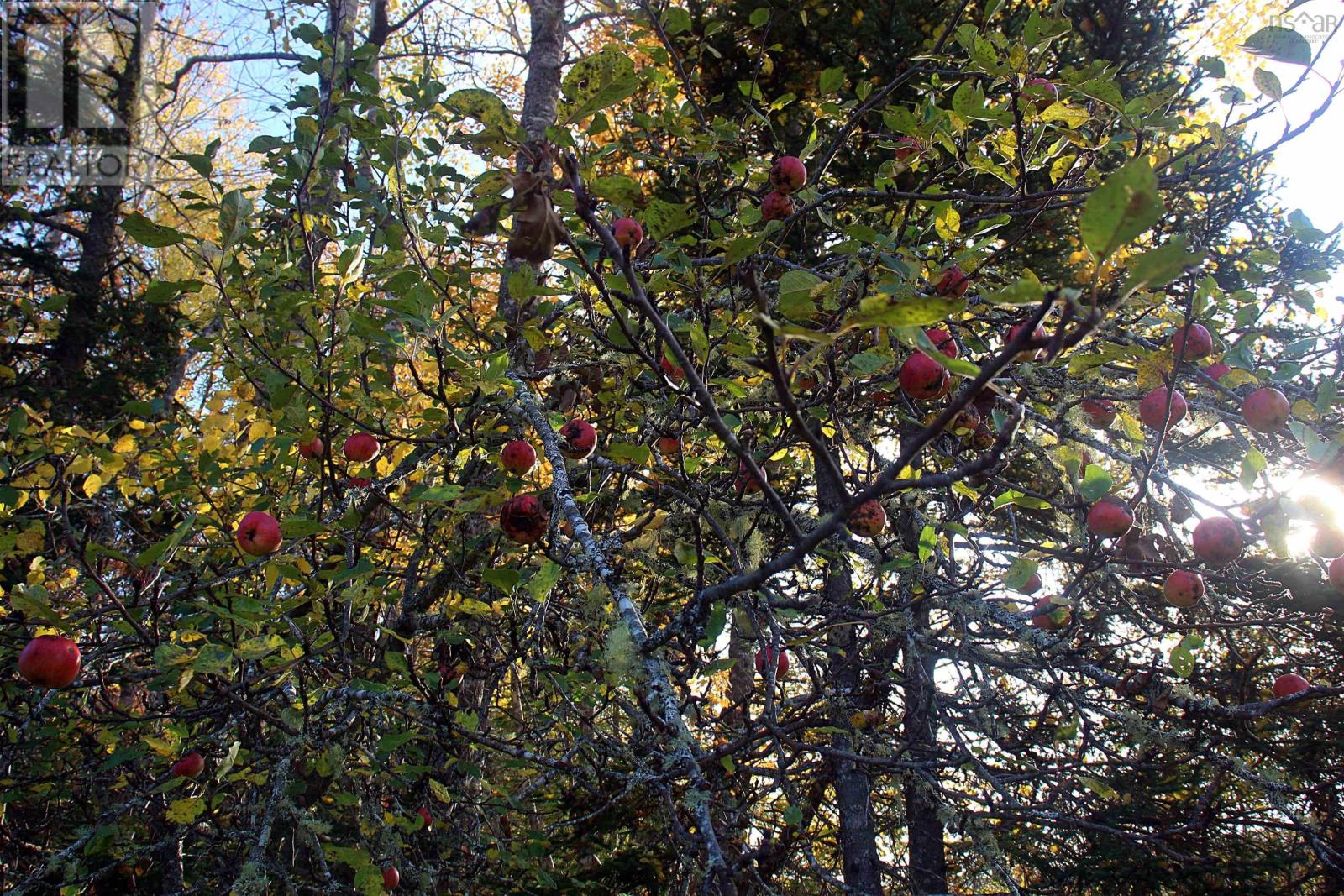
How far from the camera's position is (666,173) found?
5016mm

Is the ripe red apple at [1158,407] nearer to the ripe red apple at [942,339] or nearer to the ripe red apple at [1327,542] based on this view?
the ripe red apple at [1327,542]

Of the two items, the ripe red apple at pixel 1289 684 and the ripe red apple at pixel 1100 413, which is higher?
the ripe red apple at pixel 1100 413

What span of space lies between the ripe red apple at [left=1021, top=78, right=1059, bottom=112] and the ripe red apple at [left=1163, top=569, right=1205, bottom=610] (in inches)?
53.8

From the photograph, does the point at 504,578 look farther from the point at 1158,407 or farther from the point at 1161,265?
the point at 1158,407

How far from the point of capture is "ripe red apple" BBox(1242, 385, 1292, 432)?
2072mm

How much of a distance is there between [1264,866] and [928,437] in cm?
558

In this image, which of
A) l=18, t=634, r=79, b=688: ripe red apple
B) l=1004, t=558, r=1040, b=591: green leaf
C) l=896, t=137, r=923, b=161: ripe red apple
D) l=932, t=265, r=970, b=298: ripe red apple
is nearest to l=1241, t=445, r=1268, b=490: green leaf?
l=1004, t=558, r=1040, b=591: green leaf

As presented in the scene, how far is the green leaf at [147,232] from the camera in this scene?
149cm

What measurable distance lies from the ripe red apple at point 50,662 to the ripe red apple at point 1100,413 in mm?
3482

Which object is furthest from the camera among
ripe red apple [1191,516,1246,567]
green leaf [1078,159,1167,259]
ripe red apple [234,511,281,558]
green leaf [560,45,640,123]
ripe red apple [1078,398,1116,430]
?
ripe red apple [1078,398,1116,430]

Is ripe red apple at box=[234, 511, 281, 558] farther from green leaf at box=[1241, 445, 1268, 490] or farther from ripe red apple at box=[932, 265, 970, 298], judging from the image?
green leaf at box=[1241, 445, 1268, 490]

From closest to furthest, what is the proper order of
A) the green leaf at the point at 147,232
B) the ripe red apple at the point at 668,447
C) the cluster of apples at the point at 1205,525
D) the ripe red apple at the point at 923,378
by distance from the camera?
the green leaf at the point at 147,232
the ripe red apple at the point at 923,378
the cluster of apples at the point at 1205,525
the ripe red apple at the point at 668,447

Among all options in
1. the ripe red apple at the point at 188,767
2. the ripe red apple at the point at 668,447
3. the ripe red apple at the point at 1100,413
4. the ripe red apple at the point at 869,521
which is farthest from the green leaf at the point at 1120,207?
the ripe red apple at the point at 188,767

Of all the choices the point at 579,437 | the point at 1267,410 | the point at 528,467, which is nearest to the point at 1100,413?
the point at 1267,410
